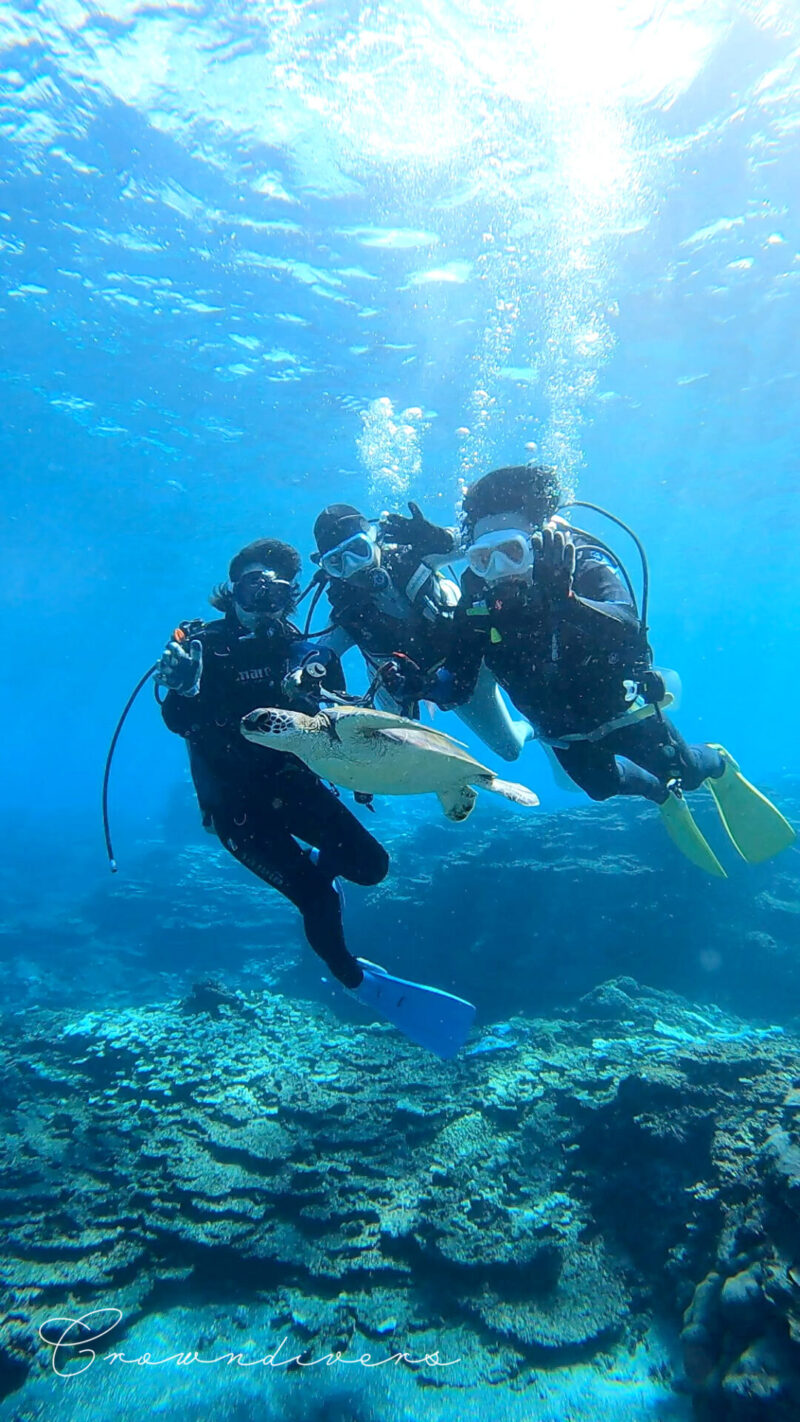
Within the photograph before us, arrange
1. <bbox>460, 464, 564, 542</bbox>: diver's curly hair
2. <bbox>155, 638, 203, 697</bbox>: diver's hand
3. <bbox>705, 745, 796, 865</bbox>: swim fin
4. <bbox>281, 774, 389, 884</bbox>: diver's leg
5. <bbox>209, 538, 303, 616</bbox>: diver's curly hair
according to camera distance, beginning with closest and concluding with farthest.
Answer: <bbox>155, 638, 203, 697</bbox>: diver's hand, <bbox>281, 774, 389, 884</bbox>: diver's leg, <bbox>209, 538, 303, 616</bbox>: diver's curly hair, <bbox>460, 464, 564, 542</bbox>: diver's curly hair, <bbox>705, 745, 796, 865</bbox>: swim fin

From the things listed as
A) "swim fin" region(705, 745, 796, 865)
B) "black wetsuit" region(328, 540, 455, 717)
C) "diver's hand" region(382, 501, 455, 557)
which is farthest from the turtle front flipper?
"swim fin" region(705, 745, 796, 865)

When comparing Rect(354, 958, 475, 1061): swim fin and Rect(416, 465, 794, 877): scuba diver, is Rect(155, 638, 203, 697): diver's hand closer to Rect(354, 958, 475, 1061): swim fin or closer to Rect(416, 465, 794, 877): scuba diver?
Rect(416, 465, 794, 877): scuba diver

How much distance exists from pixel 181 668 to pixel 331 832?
1.71 m

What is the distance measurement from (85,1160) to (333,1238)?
253 centimetres

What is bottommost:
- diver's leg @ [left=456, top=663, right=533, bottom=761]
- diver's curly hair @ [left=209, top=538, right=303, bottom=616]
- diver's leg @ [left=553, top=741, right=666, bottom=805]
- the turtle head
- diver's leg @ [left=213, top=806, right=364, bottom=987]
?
diver's leg @ [left=213, top=806, right=364, bottom=987]

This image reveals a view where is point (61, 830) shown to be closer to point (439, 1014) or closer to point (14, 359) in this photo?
point (14, 359)

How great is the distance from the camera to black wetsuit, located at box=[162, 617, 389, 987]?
4.80 m

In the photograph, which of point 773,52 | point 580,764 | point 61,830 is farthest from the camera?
point 61,830

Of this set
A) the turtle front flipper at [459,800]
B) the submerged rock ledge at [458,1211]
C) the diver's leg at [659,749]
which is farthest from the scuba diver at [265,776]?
the diver's leg at [659,749]

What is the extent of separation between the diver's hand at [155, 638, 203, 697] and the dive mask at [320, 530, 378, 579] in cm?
176

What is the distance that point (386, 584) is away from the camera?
579 cm

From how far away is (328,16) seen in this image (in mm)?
9258

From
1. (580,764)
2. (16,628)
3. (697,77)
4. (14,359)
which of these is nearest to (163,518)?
(14,359)

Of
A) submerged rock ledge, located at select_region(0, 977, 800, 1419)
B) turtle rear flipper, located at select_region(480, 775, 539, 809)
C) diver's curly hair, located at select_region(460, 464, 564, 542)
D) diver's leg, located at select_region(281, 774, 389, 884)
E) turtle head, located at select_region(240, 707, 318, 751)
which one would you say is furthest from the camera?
diver's curly hair, located at select_region(460, 464, 564, 542)
